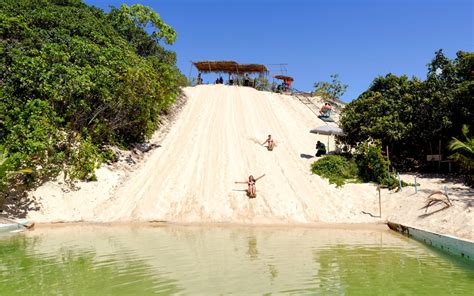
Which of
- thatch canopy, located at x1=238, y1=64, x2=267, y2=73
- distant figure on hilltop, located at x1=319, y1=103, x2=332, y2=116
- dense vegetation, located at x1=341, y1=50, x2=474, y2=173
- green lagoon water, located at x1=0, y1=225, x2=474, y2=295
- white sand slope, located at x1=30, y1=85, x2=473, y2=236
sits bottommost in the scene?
green lagoon water, located at x1=0, y1=225, x2=474, y2=295

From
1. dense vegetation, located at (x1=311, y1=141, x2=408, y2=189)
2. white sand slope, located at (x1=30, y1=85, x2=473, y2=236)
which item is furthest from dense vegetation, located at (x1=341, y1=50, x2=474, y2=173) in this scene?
white sand slope, located at (x1=30, y1=85, x2=473, y2=236)

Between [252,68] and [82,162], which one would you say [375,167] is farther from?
[252,68]

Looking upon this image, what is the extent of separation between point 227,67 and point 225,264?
3887 centimetres

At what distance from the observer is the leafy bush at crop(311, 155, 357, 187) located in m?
19.5

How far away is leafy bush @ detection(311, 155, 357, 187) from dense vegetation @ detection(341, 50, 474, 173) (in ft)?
5.81

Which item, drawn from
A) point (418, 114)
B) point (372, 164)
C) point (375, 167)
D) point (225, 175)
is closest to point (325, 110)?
point (418, 114)

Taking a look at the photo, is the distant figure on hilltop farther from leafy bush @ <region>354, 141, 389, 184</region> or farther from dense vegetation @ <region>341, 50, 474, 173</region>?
leafy bush @ <region>354, 141, 389, 184</region>

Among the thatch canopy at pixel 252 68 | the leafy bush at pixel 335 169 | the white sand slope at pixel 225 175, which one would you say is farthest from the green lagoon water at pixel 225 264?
the thatch canopy at pixel 252 68

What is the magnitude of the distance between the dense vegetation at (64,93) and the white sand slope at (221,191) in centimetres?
146

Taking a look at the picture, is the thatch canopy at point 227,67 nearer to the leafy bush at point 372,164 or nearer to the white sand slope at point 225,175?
the white sand slope at point 225,175

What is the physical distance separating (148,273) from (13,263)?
11.6 feet

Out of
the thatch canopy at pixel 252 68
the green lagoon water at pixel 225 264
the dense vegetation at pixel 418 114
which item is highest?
the thatch canopy at pixel 252 68

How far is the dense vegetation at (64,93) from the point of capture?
657 inches

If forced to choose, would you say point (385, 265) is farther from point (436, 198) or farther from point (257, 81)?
point (257, 81)
